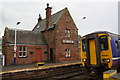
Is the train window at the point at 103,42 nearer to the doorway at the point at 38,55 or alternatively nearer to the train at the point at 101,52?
the train at the point at 101,52

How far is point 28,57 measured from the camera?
18.9m

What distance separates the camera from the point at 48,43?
21266mm

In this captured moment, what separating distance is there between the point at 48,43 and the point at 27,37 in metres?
3.81

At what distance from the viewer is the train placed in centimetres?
830

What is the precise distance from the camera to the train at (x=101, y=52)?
8.30 metres

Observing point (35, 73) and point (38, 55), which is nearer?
point (35, 73)

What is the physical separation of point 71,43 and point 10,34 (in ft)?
34.8

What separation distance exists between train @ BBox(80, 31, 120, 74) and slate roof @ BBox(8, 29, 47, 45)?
12.2 m

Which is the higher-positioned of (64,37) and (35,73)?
(64,37)

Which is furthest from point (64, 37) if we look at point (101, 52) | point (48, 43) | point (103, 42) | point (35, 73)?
point (101, 52)

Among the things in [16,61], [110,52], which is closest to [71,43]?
[16,61]

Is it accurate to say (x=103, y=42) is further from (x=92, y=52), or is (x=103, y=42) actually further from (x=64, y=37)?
(x=64, y=37)

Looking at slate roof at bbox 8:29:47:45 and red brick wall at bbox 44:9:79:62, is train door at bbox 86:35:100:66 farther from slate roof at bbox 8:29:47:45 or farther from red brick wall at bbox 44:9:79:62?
slate roof at bbox 8:29:47:45

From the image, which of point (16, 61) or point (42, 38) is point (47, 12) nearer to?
point (42, 38)
